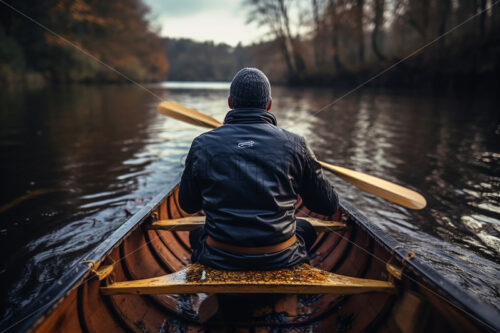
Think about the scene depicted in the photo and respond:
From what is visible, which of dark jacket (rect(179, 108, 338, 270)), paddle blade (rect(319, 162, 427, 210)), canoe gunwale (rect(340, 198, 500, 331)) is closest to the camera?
canoe gunwale (rect(340, 198, 500, 331))

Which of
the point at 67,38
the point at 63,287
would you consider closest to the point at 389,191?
the point at 63,287

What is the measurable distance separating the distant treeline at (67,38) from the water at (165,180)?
18.5m

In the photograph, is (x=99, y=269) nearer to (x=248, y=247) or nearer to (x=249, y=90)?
(x=248, y=247)

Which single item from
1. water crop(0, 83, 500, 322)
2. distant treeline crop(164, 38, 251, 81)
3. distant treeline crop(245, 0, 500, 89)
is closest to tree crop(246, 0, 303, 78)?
distant treeline crop(245, 0, 500, 89)

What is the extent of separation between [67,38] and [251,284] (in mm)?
33588

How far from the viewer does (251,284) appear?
165 cm

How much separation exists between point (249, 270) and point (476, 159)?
285 inches

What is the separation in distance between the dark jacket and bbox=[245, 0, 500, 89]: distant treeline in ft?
25.6

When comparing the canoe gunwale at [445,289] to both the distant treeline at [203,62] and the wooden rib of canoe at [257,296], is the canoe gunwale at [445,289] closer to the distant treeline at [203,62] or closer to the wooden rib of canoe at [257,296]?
the wooden rib of canoe at [257,296]

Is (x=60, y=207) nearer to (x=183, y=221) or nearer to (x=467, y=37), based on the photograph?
(x=183, y=221)

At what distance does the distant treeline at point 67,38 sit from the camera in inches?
1015

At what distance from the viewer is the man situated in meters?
1.65

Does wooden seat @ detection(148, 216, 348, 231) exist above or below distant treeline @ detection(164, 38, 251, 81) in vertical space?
below

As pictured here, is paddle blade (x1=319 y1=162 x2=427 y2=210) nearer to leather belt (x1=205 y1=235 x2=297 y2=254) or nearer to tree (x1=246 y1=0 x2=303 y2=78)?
leather belt (x1=205 y1=235 x2=297 y2=254)
